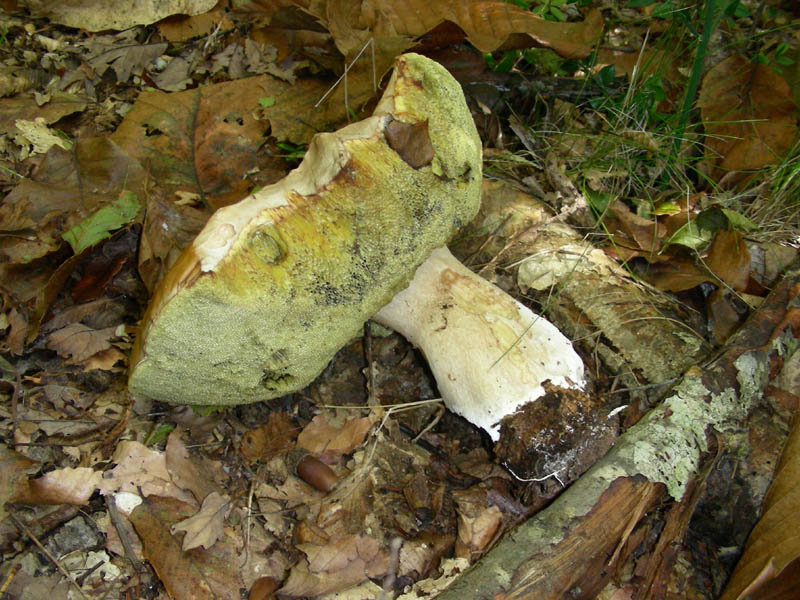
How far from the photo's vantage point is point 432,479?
195 centimetres

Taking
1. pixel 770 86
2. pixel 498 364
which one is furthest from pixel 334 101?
pixel 770 86

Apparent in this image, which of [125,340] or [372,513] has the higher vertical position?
[125,340]

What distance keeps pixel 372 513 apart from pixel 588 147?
1.87 m

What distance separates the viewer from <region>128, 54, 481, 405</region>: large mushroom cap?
4.18 ft

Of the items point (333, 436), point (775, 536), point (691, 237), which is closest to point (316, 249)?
point (333, 436)

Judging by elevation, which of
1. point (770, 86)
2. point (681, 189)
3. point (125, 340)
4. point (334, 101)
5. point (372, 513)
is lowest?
point (372, 513)

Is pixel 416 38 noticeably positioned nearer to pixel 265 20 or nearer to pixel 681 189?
pixel 265 20

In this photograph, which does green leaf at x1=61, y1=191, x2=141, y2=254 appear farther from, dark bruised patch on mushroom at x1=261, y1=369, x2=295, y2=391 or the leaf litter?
dark bruised patch on mushroom at x1=261, y1=369, x2=295, y2=391

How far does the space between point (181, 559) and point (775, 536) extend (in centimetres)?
169

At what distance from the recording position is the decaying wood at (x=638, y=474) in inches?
59.9

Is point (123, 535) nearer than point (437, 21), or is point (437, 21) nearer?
point (123, 535)

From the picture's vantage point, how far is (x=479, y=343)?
1.83 metres

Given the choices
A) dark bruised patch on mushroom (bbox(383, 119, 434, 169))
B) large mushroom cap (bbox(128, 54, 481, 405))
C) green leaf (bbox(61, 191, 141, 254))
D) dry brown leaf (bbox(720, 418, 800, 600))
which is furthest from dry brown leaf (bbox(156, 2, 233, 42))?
dry brown leaf (bbox(720, 418, 800, 600))

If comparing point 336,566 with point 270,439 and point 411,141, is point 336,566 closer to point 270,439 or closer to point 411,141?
point 270,439
